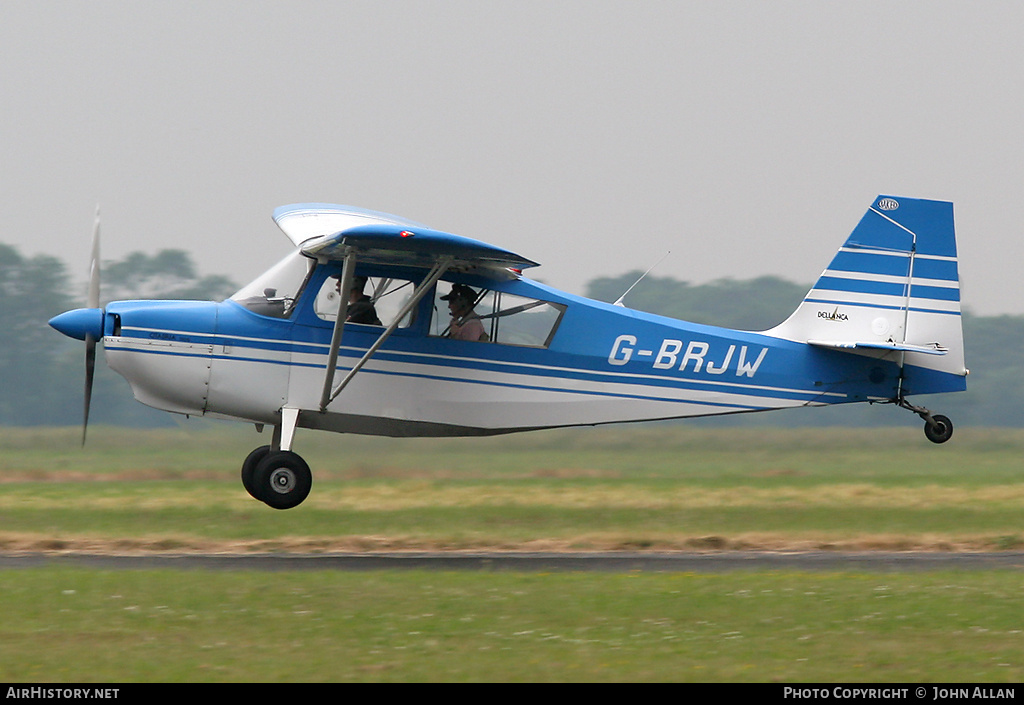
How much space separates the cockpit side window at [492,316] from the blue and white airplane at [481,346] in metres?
0.02

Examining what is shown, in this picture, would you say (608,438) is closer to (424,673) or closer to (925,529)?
(925,529)

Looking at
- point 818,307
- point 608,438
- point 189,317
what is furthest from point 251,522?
point 608,438

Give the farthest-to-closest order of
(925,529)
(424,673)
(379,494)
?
1. (379,494)
2. (925,529)
3. (424,673)

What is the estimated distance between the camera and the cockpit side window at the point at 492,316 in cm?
1288

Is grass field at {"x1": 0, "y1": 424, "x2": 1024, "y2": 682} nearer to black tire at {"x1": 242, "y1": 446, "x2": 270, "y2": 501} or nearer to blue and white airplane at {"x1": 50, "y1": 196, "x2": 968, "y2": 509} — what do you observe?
black tire at {"x1": 242, "y1": 446, "x2": 270, "y2": 501}

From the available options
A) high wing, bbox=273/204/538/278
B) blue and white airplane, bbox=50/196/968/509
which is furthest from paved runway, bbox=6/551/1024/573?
high wing, bbox=273/204/538/278

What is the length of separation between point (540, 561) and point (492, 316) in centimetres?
267

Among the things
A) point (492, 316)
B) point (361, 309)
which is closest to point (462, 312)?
point (492, 316)

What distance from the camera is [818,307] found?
46.2 feet

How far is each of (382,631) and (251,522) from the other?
852cm

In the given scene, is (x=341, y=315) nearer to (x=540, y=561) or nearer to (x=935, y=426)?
(x=540, y=561)

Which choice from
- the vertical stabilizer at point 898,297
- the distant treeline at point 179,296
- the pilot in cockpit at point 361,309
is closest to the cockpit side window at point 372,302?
the pilot in cockpit at point 361,309

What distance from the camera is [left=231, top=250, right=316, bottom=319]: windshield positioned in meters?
12.8

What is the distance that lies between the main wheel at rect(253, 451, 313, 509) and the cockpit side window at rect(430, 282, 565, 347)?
6.69 ft
